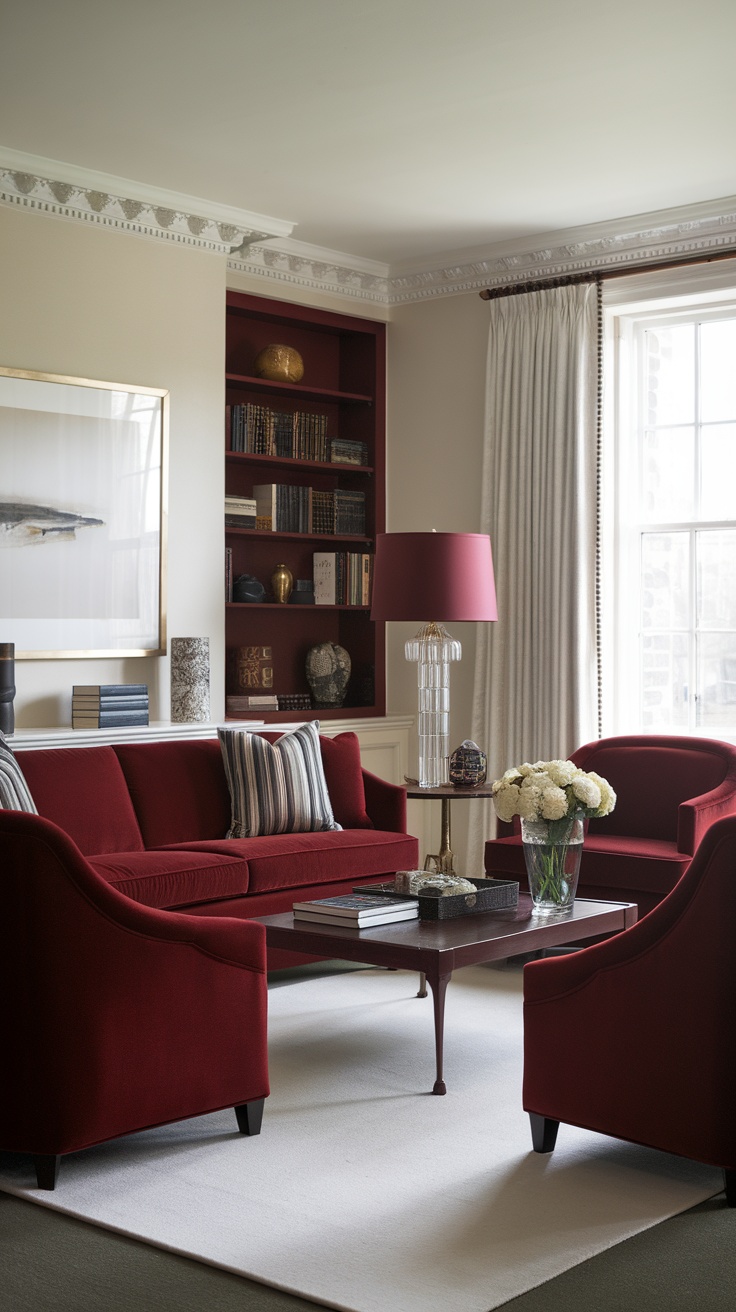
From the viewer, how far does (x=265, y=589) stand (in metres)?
6.98

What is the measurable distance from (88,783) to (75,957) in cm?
187

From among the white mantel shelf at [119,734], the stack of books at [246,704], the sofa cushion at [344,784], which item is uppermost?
the stack of books at [246,704]

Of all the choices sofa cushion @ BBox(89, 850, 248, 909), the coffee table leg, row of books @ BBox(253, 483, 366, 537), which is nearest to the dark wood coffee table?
the coffee table leg

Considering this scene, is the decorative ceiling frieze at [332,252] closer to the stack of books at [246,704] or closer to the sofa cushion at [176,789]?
the stack of books at [246,704]

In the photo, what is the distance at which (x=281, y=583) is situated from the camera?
677 centimetres

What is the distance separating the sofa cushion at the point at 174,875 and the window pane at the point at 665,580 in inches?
97.0

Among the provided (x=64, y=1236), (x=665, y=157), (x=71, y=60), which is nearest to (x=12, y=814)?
(x=64, y=1236)

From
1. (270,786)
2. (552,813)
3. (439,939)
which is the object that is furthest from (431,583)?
(439,939)

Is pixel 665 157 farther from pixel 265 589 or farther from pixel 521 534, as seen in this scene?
pixel 265 589

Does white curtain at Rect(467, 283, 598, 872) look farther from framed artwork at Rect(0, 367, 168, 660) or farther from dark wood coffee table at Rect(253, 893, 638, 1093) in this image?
dark wood coffee table at Rect(253, 893, 638, 1093)

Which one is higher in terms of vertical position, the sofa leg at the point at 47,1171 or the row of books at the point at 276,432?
the row of books at the point at 276,432

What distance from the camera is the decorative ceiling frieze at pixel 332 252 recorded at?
5527mm

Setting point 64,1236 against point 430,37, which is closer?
point 64,1236

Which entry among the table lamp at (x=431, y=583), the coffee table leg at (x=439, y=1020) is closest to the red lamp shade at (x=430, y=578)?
the table lamp at (x=431, y=583)
